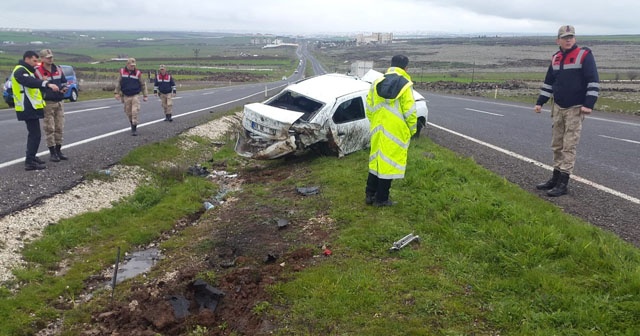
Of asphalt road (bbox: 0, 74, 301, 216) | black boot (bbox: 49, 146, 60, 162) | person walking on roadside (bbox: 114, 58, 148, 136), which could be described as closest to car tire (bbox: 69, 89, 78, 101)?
asphalt road (bbox: 0, 74, 301, 216)

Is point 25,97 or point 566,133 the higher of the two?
point 25,97

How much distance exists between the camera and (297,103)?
380 inches

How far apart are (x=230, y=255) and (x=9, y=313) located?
6.69ft

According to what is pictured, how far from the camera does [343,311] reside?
376cm

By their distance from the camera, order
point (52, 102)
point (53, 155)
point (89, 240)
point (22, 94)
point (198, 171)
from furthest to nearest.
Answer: point (198, 171) < point (53, 155) < point (52, 102) < point (22, 94) < point (89, 240)

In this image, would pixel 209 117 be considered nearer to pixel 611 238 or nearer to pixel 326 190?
pixel 326 190

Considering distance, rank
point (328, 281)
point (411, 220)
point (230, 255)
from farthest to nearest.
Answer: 1. point (411, 220)
2. point (230, 255)
3. point (328, 281)

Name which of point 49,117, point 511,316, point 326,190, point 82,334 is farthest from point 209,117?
point 511,316

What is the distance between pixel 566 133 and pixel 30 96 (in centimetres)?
805

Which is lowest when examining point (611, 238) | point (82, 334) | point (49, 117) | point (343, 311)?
point (82, 334)

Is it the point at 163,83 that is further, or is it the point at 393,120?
the point at 163,83

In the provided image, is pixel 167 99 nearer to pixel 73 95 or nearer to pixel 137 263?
pixel 137 263

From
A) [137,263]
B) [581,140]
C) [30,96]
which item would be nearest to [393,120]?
[137,263]

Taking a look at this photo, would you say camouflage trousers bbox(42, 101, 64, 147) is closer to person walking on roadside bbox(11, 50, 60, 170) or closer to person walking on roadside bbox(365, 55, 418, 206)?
person walking on roadside bbox(11, 50, 60, 170)
